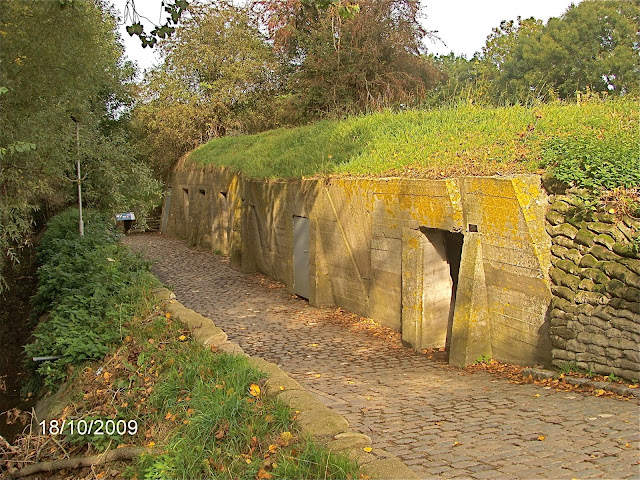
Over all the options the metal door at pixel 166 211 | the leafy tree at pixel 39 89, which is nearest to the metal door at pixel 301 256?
the leafy tree at pixel 39 89

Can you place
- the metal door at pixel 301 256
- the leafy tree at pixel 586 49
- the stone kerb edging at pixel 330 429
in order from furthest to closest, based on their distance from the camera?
the leafy tree at pixel 586 49, the metal door at pixel 301 256, the stone kerb edging at pixel 330 429

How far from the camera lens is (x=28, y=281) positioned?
51.8 feet

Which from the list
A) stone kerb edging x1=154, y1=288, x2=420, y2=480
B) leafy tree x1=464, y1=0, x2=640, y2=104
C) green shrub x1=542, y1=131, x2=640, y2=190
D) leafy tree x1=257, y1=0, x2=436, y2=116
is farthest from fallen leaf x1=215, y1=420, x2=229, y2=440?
leafy tree x1=464, y1=0, x2=640, y2=104

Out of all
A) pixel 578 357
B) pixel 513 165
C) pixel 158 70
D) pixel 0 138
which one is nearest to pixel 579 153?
pixel 513 165

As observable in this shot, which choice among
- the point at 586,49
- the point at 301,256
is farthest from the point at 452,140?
the point at 586,49

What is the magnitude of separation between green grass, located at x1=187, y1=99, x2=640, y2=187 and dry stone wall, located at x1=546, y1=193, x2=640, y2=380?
0.82 metres

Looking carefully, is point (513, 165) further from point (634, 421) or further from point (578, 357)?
point (634, 421)

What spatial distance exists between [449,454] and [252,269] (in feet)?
40.7

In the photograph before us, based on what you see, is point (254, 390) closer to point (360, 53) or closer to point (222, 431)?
point (222, 431)

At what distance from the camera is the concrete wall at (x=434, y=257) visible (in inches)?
295

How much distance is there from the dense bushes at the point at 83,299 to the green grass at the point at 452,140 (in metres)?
4.46

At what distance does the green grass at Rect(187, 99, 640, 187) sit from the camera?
8.06 meters

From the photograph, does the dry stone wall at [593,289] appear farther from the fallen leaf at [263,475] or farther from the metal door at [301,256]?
the metal door at [301,256]

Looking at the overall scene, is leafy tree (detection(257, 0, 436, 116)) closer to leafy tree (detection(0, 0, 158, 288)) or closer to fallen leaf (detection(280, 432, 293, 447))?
leafy tree (detection(0, 0, 158, 288))
